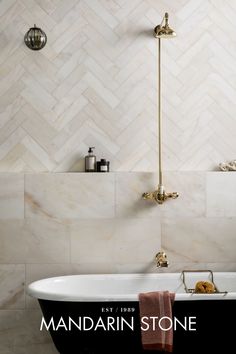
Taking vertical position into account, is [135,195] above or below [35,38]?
below

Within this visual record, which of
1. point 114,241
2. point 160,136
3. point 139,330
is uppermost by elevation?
point 160,136

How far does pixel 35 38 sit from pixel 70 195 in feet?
3.62

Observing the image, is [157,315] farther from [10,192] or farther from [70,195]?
[10,192]

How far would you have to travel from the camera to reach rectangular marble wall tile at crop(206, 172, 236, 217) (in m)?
3.89

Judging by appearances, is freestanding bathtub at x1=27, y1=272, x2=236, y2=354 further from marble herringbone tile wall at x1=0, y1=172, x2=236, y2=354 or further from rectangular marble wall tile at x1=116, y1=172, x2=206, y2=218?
rectangular marble wall tile at x1=116, y1=172, x2=206, y2=218

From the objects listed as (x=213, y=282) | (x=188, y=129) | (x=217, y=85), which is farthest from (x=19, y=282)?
(x=217, y=85)

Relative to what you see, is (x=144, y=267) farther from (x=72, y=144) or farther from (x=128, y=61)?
(x=128, y=61)

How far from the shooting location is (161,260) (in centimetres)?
379

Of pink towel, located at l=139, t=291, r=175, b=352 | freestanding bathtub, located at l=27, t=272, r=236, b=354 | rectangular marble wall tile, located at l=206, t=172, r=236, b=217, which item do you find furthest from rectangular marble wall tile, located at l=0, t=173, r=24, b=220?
rectangular marble wall tile, located at l=206, t=172, r=236, b=217

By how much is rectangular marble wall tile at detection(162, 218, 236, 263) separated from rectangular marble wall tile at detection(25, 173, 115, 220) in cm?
46

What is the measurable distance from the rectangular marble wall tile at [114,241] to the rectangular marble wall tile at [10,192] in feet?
1.42

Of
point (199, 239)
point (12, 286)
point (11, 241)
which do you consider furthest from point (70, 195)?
point (199, 239)

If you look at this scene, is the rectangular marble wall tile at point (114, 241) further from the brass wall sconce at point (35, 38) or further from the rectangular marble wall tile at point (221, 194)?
the brass wall sconce at point (35, 38)

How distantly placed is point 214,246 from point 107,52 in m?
1.58
